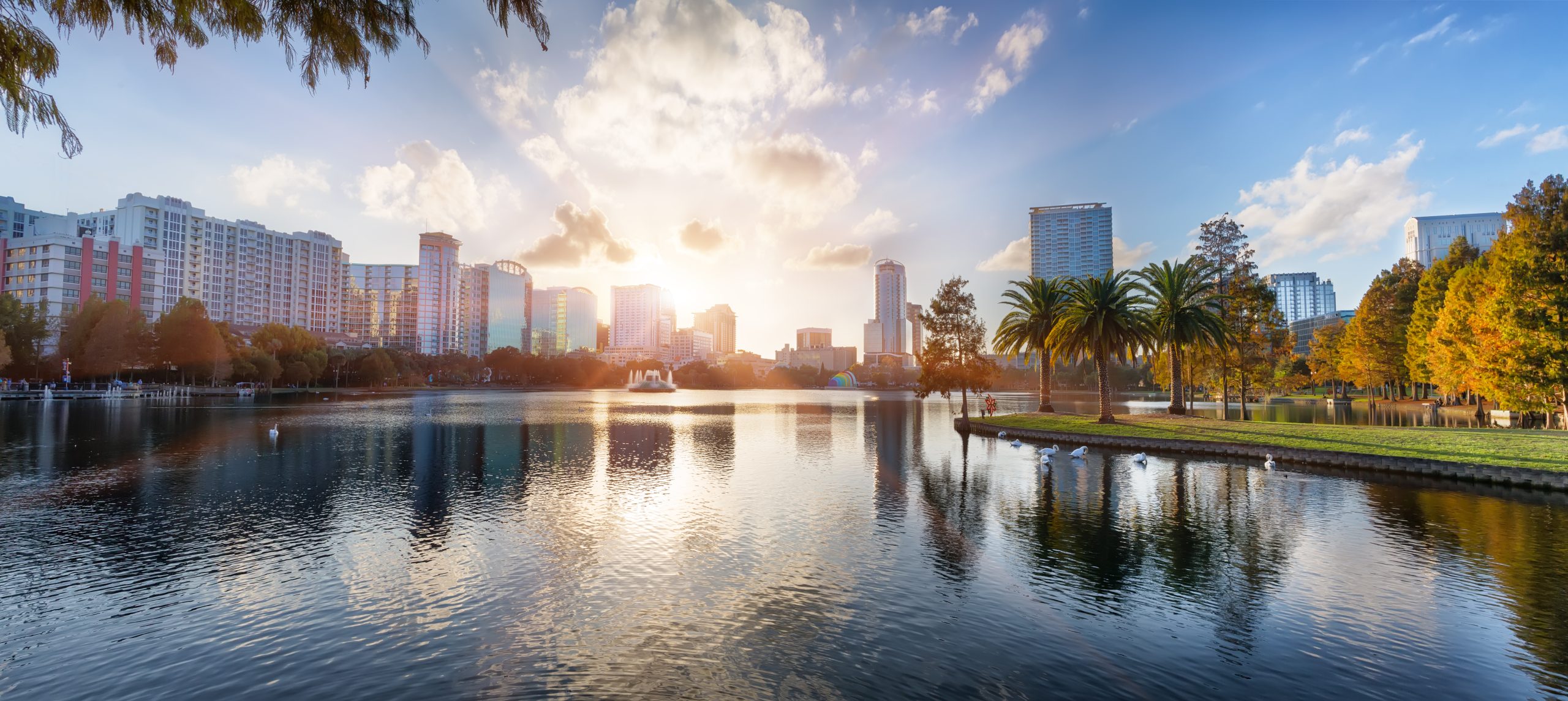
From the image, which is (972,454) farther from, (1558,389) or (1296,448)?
(1558,389)

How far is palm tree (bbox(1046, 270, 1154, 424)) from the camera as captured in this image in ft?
151

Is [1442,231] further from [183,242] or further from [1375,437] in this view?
[183,242]

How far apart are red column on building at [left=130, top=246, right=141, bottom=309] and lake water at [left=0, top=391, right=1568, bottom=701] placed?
16743 centimetres

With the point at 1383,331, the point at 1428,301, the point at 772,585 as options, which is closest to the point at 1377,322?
the point at 1383,331

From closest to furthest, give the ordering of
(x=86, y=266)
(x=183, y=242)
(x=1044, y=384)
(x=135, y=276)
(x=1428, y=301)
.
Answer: (x=1044, y=384) < (x=1428, y=301) < (x=86, y=266) < (x=135, y=276) < (x=183, y=242)

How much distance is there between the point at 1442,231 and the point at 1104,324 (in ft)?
731

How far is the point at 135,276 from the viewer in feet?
477

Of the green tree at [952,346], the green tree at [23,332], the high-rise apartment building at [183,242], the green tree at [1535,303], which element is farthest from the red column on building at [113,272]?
the green tree at [1535,303]

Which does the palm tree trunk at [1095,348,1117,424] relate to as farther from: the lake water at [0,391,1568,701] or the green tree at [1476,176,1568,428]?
the green tree at [1476,176,1568,428]

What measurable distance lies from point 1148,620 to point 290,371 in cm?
16029

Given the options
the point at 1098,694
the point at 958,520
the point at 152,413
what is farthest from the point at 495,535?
the point at 152,413

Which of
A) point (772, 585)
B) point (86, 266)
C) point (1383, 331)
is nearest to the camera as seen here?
point (772, 585)

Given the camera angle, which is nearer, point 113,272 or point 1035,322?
point 1035,322

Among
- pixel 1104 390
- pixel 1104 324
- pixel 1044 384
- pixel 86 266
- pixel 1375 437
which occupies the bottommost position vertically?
pixel 1375 437
